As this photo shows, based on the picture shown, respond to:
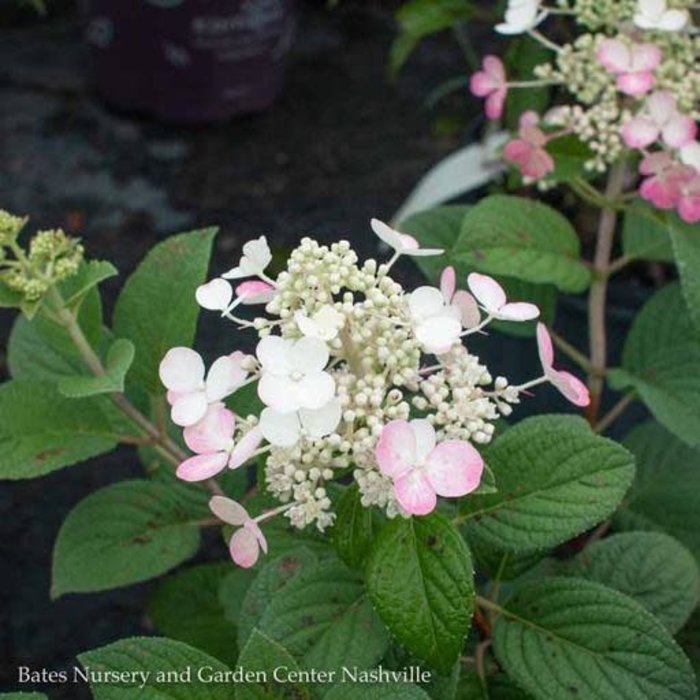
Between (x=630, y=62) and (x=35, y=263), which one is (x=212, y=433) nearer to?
(x=35, y=263)

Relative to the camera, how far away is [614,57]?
1.02m

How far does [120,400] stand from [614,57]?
19.8 inches

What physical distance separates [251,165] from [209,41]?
0.25 meters

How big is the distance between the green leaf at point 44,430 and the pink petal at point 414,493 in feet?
1.16

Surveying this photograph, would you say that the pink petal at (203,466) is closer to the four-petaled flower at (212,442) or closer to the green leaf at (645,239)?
the four-petaled flower at (212,442)

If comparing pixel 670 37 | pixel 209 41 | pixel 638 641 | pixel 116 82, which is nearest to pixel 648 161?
pixel 670 37

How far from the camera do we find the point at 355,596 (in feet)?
2.70

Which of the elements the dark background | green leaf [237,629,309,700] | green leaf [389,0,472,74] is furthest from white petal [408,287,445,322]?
the dark background

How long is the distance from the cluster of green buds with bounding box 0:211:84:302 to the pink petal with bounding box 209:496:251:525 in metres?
0.21

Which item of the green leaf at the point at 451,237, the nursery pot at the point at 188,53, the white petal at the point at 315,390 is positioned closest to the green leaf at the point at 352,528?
the white petal at the point at 315,390

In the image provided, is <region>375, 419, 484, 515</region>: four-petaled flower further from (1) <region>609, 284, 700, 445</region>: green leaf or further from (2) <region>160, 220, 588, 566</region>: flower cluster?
(1) <region>609, 284, 700, 445</region>: green leaf

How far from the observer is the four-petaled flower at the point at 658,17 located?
102 cm

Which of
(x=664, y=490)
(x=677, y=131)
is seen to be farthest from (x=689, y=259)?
(x=664, y=490)

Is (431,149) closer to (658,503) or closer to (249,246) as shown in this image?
(658,503)
